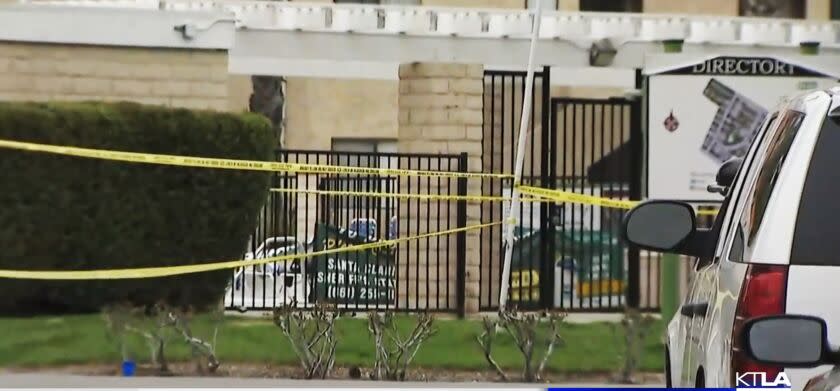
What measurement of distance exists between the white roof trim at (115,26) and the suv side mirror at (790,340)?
978 cm

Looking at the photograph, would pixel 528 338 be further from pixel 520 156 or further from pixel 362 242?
pixel 362 242

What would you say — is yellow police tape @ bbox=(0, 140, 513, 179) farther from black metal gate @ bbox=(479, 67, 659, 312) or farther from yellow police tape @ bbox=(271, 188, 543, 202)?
black metal gate @ bbox=(479, 67, 659, 312)

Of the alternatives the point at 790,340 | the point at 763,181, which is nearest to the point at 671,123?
the point at 763,181

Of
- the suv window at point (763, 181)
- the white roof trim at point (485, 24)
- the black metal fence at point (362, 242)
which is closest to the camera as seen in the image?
the suv window at point (763, 181)

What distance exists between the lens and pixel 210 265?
12.4 metres

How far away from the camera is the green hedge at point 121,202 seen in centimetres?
1171

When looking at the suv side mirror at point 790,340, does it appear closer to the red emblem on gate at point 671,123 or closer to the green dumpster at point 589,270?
the red emblem on gate at point 671,123

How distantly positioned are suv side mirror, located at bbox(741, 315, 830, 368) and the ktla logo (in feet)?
0.69

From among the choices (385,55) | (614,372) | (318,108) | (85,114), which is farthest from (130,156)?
(318,108)

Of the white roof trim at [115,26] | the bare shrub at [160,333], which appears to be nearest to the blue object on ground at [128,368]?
the bare shrub at [160,333]

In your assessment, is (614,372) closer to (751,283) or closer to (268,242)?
(268,242)

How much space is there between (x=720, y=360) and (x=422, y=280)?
31.8 ft

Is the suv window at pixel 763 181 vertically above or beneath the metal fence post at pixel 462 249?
above

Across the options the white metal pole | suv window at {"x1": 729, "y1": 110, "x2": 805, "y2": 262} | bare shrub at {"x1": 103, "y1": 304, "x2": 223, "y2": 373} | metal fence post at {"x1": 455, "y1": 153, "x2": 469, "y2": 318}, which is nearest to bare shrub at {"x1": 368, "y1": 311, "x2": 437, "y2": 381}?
bare shrub at {"x1": 103, "y1": 304, "x2": 223, "y2": 373}
